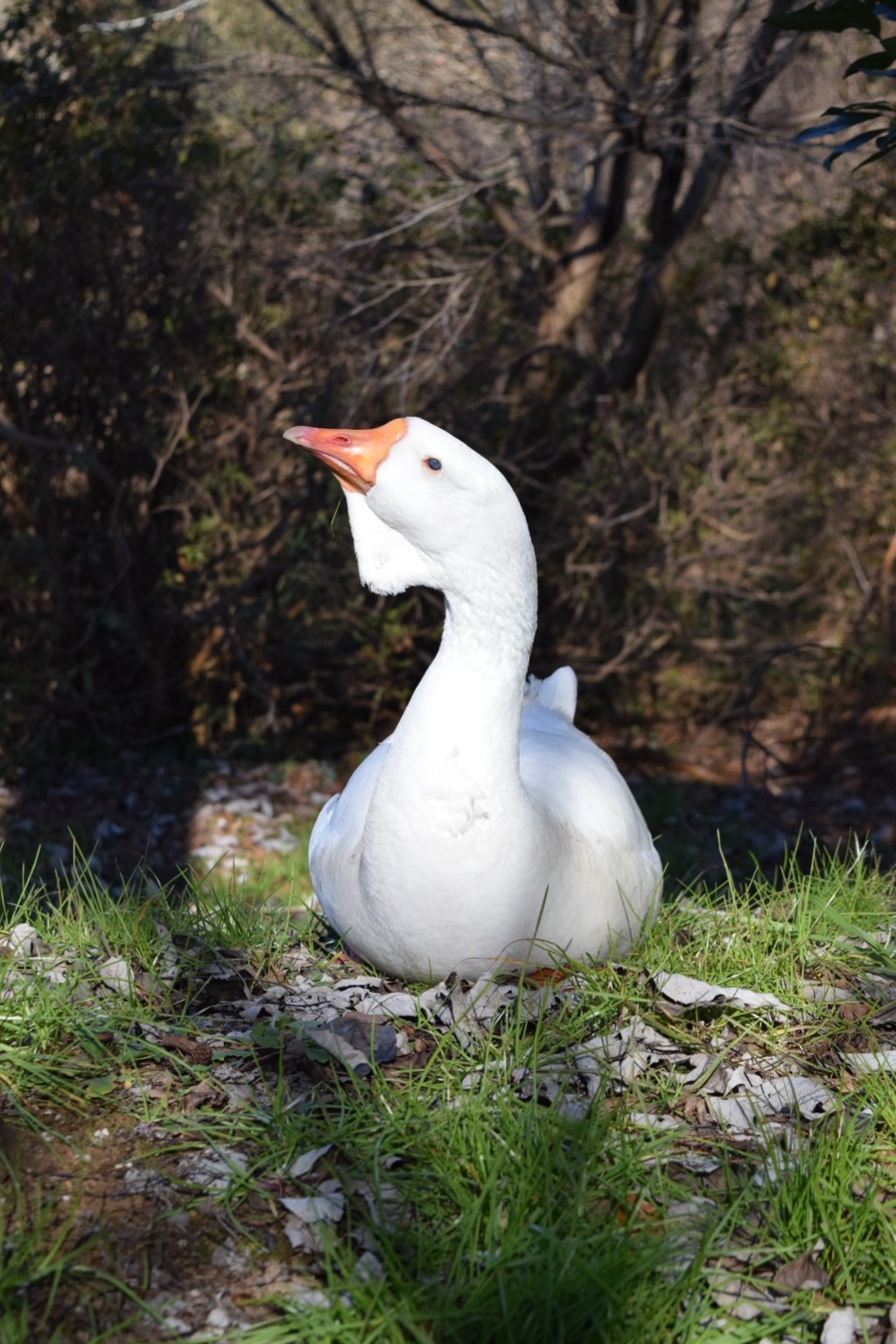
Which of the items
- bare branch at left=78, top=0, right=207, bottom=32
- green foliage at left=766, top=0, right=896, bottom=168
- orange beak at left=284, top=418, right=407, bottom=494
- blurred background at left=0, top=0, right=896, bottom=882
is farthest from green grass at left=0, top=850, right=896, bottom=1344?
bare branch at left=78, top=0, right=207, bottom=32

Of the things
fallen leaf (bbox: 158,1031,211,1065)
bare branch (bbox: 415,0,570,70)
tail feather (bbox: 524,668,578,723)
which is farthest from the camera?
bare branch (bbox: 415,0,570,70)

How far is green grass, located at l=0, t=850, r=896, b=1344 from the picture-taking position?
6.47ft

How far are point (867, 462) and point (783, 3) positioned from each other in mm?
3449

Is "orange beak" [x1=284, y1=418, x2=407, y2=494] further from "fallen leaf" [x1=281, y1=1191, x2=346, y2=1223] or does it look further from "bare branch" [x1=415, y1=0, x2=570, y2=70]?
"bare branch" [x1=415, y1=0, x2=570, y2=70]

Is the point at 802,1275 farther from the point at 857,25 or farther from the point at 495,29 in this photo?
the point at 495,29

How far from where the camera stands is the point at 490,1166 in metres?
2.22

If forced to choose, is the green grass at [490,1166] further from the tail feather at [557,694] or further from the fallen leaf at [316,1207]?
the tail feather at [557,694]

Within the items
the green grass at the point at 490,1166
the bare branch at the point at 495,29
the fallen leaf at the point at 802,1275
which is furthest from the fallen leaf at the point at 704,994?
the bare branch at the point at 495,29

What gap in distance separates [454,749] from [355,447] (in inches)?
26.2

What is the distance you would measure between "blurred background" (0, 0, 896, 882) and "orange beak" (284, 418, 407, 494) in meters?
4.03

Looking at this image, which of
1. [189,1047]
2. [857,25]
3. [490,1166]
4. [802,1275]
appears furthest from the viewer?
[857,25]

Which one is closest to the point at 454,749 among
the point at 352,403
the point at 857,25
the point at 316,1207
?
the point at 316,1207

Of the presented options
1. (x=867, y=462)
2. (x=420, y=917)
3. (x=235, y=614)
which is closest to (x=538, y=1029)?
(x=420, y=917)

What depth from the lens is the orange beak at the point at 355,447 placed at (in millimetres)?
2715
